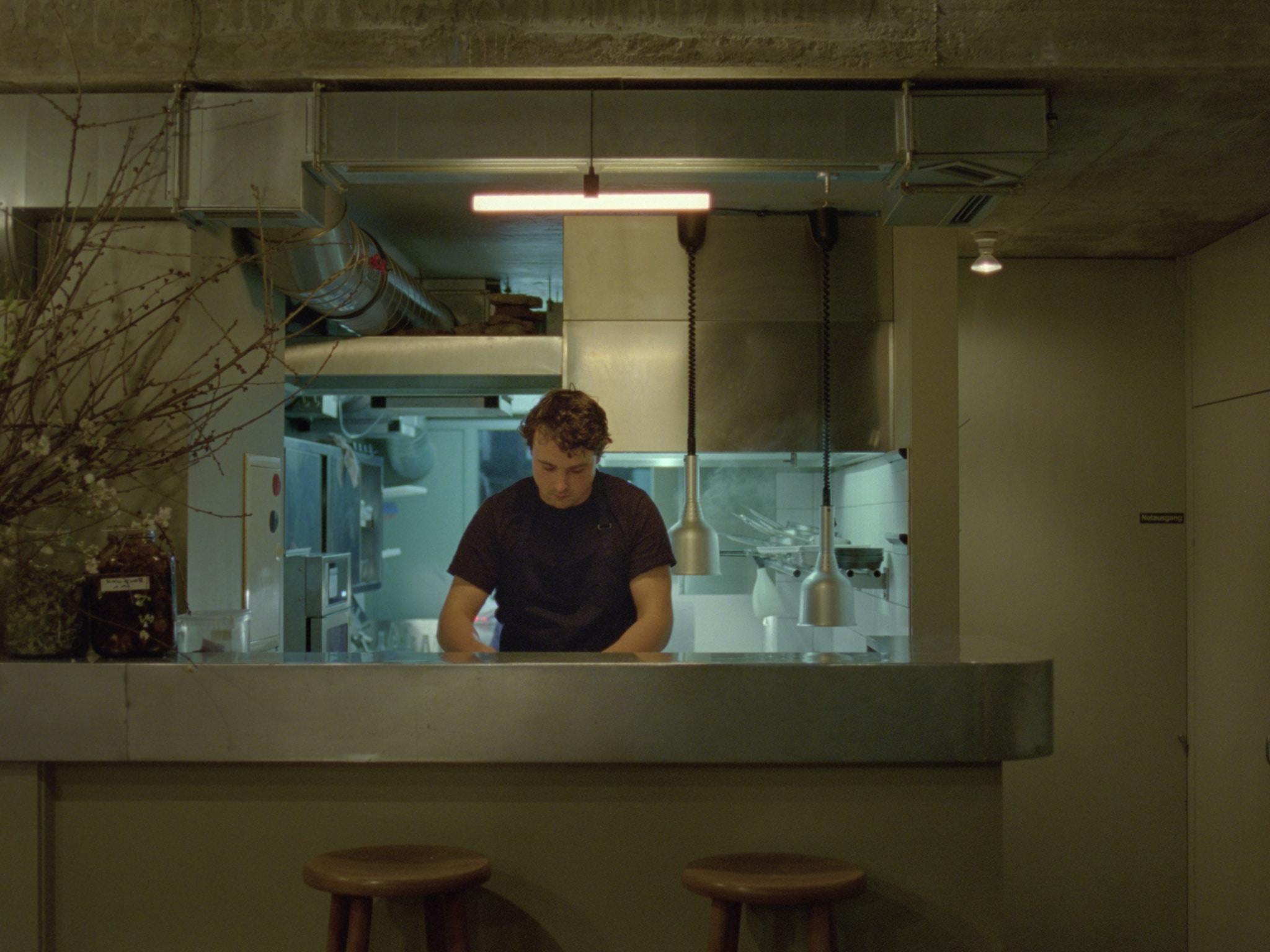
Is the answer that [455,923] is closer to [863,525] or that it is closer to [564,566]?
[564,566]

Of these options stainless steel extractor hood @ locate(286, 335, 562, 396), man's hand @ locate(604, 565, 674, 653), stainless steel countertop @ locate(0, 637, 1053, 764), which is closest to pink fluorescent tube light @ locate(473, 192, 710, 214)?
man's hand @ locate(604, 565, 674, 653)

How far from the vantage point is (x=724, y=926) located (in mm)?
1611

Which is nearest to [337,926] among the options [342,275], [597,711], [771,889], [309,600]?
[597,711]

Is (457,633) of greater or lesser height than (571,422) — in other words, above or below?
below

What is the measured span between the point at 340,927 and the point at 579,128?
5.89 ft

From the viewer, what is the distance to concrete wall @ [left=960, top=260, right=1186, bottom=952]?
388cm

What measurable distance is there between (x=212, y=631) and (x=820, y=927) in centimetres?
133

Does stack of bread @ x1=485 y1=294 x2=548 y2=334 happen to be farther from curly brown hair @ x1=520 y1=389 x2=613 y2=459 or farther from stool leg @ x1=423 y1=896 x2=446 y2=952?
stool leg @ x1=423 y1=896 x2=446 y2=952

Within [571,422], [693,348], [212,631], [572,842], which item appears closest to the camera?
[572,842]

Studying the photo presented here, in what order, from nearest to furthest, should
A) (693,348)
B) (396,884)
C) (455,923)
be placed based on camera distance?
(396,884) < (455,923) < (693,348)

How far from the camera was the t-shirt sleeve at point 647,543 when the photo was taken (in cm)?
238

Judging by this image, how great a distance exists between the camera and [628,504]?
2430 millimetres

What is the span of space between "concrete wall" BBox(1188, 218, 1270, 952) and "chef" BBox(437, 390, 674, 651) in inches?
89.2

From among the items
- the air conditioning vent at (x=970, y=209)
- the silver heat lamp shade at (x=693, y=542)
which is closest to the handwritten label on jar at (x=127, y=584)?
the silver heat lamp shade at (x=693, y=542)
